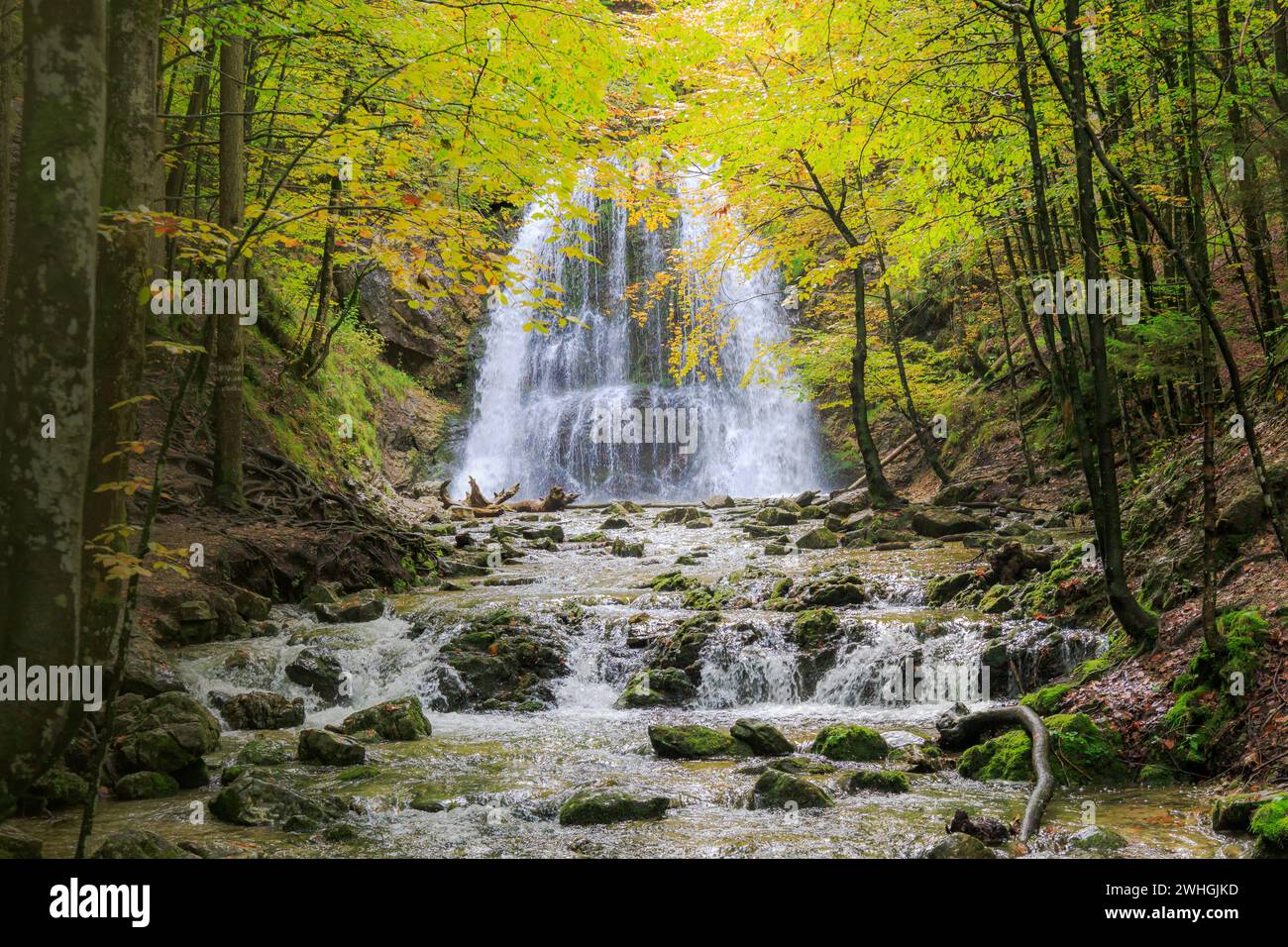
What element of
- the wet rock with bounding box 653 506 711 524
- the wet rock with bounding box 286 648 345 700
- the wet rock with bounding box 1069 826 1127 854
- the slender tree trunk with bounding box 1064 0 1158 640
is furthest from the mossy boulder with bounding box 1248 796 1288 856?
the wet rock with bounding box 653 506 711 524

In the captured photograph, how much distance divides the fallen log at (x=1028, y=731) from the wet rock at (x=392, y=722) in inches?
164

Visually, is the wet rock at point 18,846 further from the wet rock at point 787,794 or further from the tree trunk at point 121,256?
the wet rock at point 787,794

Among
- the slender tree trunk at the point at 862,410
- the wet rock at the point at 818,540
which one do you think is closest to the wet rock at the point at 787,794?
the wet rock at the point at 818,540

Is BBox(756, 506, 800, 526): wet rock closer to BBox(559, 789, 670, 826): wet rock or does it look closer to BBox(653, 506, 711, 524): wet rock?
BBox(653, 506, 711, 524): wet rock

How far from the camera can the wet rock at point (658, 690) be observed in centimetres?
800

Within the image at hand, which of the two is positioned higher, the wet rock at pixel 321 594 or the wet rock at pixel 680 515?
the wet rock at pixel 680 515

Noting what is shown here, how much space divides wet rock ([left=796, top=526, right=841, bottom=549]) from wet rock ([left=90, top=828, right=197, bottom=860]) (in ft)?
35.1

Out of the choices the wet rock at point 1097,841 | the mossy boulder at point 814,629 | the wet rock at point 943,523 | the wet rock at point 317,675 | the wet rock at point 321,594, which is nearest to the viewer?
the wet rock at point 1097,841

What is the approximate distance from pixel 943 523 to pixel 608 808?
9.70 metres

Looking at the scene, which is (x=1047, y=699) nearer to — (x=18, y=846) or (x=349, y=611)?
(x=18, y=846)

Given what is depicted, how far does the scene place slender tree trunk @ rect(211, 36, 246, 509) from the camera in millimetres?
9430

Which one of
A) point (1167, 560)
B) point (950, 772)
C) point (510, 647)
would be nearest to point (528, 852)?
point (950, 772)

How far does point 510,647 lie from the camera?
8703 millimetres

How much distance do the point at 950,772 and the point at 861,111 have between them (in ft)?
17.3
